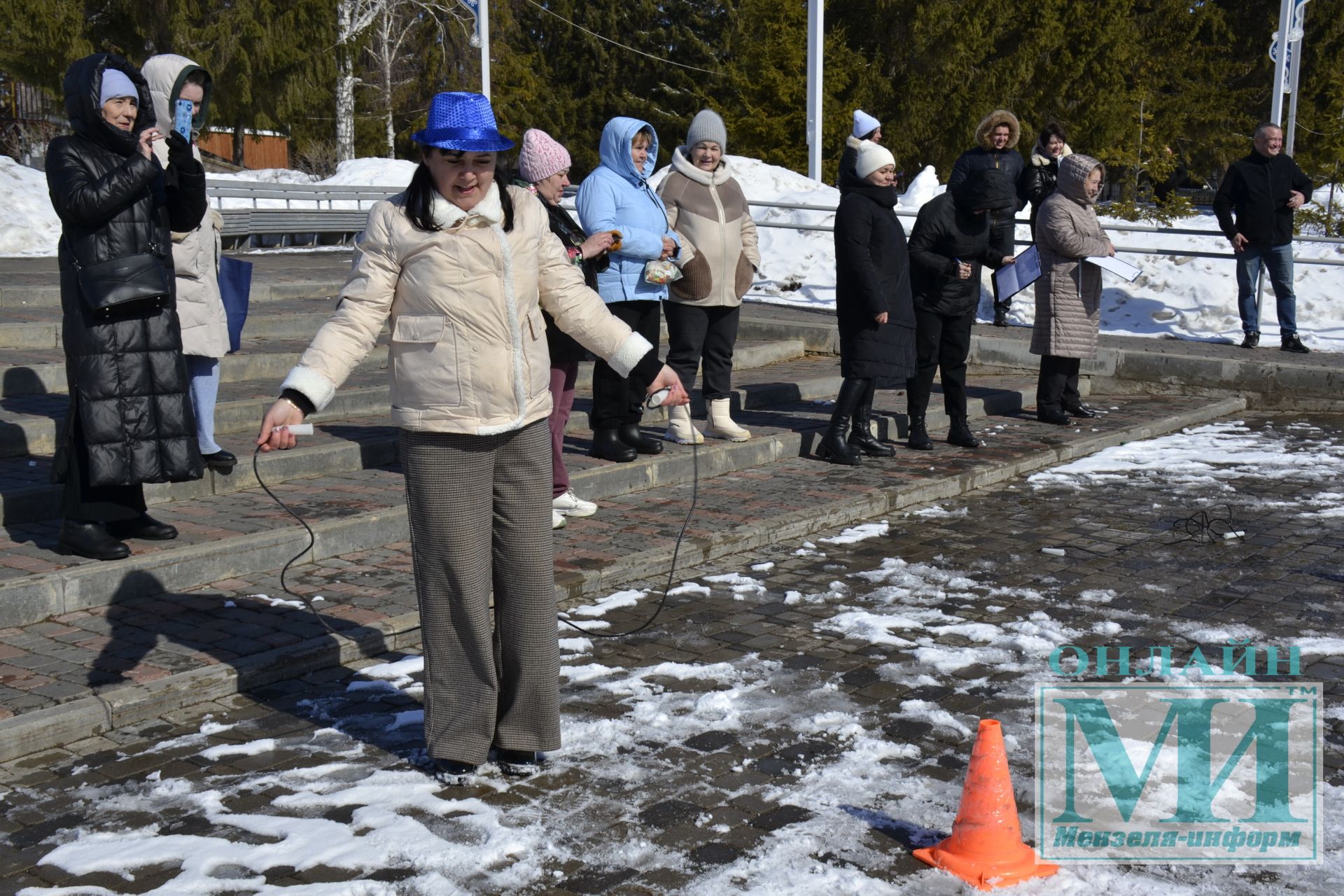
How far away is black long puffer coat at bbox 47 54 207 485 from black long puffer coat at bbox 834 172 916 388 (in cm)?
423

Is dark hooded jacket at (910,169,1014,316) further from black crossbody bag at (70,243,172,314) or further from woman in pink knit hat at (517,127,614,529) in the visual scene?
black crossbody bag at (70,243,172,314)

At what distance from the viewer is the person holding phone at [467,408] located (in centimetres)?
428

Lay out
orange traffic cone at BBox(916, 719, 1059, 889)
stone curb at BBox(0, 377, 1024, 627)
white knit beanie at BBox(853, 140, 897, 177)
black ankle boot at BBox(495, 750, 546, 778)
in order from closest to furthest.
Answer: orange traffic cone at BBox(916, 719, 1059, 889), black ankle boot at BBox(495, 750, 546, 778), stone curb at BBox(0, 377, 1024, 627), white knit beanie at BBox(853, 140, 897, 177)

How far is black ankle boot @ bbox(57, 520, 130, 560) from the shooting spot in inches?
240

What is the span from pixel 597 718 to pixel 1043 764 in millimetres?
1520

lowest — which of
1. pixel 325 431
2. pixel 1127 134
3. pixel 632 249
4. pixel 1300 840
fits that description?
pixel 1300 840

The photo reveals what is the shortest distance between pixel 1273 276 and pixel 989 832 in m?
10.8

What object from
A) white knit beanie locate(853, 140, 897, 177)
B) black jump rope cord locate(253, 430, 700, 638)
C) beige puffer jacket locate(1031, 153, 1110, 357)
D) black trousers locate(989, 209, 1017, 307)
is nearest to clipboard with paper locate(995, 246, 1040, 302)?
beige puffer jacket locate(1031, 153, 1110, 357)

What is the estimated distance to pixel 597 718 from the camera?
493 cm

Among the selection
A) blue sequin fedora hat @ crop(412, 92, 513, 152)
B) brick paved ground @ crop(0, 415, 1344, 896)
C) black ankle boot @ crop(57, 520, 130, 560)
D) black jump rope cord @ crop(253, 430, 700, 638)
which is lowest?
brick paved ground @ crop(0, 415, 1344, 896)

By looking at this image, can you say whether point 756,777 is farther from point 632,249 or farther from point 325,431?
point 325,431

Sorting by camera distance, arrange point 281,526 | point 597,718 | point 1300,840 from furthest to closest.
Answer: point 281,526 → point 597,718 → point 1300,840

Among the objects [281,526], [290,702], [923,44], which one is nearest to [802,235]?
[281,526]

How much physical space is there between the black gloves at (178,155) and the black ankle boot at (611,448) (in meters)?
2.98
